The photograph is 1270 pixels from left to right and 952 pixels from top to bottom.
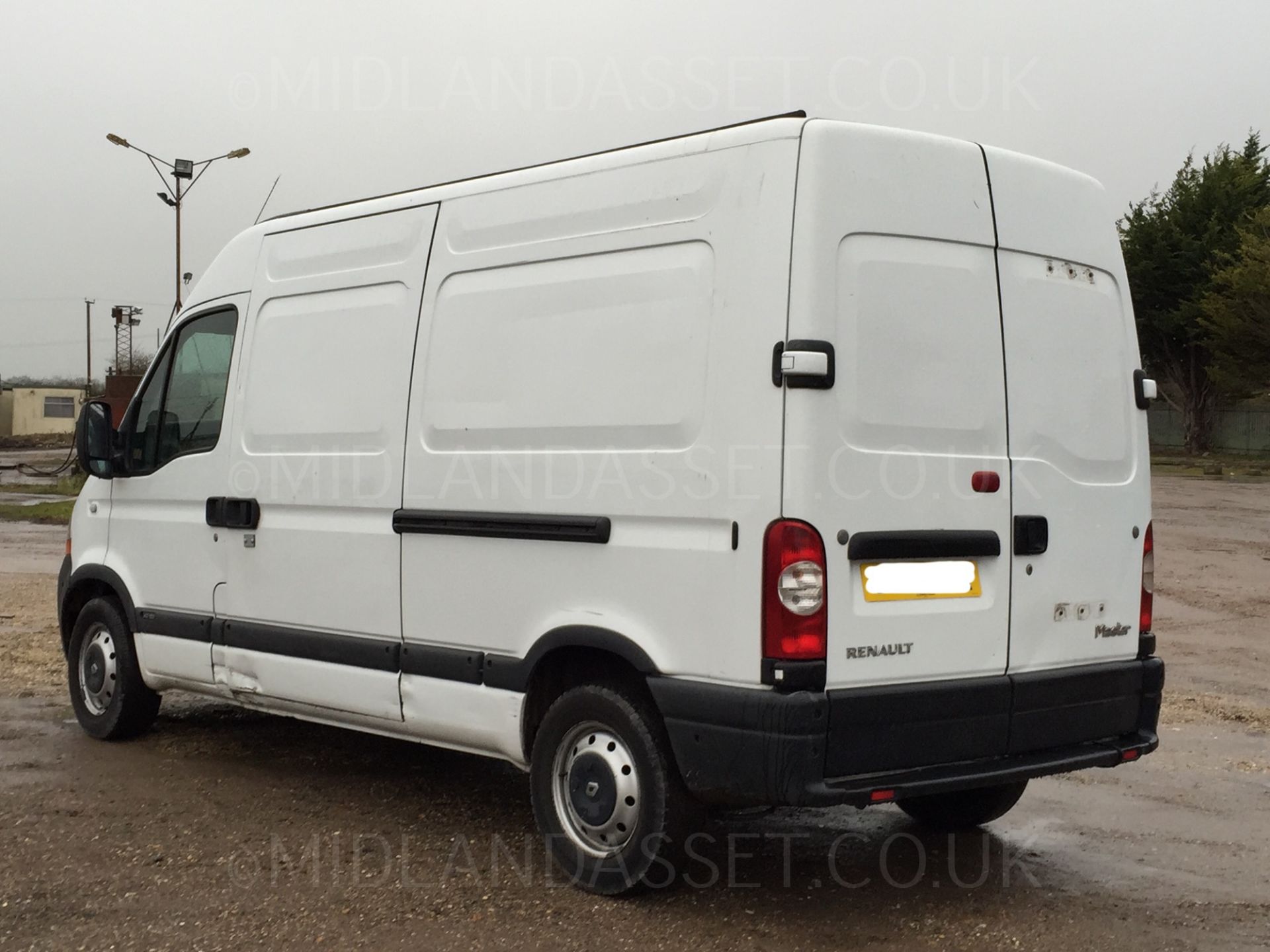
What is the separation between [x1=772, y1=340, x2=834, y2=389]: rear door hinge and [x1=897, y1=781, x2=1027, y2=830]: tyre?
7.17ft

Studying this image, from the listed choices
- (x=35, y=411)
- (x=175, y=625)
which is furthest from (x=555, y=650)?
(x=35, y=411)

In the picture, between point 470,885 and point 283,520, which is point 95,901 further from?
point 283,520

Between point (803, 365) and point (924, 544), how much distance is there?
0.74m

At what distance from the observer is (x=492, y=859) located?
18.6ft

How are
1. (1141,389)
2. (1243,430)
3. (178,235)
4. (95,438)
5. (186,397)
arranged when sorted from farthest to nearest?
(1243,430), (178,235), (95,438), (186,397), (1141,389)

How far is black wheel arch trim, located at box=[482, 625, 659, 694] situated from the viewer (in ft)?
16.6

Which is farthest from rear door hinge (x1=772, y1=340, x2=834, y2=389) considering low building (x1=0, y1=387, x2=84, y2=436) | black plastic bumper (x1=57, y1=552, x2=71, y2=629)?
low building (x1=0, y1=387, x2=84, y2=436)

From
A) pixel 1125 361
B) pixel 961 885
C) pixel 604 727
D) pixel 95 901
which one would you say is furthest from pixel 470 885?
pixel 1125 361

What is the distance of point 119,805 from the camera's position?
6.40 m

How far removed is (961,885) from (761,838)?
2.97ft

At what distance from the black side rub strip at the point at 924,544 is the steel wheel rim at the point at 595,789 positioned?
3.45ft

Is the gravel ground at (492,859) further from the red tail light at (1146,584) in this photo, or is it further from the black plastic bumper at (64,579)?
the red tail light at (1146,584)

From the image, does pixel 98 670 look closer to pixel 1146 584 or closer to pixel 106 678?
pixel 106 678

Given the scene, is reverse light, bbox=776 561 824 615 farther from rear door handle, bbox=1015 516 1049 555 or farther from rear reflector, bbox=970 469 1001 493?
rear door handle, bbox=1015 516 1049 555
